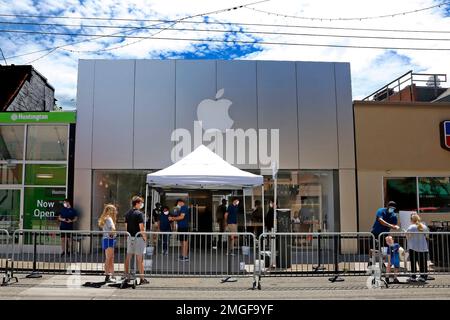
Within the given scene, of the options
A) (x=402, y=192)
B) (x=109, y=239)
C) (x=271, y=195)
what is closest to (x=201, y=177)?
(x=109, y=239)

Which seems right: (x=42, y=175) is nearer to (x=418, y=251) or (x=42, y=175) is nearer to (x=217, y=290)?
(x=217, y=290)

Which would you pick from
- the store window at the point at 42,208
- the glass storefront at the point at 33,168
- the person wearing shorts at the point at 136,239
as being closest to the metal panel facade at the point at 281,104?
the glass storefront at the point at 33,168

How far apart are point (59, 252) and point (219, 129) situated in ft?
23.4

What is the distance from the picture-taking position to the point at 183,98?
17000 millimetres

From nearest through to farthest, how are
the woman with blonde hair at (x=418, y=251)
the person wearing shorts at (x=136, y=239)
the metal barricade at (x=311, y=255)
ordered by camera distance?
the person wearing shorts at (x=136, y=239)
the woman with blonde hair at (x=418, y=251)
the metal barricade at (x=311, y=255)

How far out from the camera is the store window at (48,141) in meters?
16.9

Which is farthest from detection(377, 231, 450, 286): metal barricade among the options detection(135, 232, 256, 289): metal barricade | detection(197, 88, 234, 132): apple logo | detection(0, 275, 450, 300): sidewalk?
detection(197, 88, 234, 132): apple logo

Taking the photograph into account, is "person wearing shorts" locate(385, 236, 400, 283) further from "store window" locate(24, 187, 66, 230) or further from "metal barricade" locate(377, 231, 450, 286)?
"store window" locate(24, 187, 66, 230)

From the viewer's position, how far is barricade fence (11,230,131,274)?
11.5m

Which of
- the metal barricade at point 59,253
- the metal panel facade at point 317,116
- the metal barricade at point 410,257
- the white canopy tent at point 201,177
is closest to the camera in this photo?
the metal barricade at point 410,257

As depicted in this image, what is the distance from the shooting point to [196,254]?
1139 cm

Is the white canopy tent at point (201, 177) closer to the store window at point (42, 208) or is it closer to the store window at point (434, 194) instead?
the store window at point (42, 208)

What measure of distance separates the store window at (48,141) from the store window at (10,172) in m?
0.66
